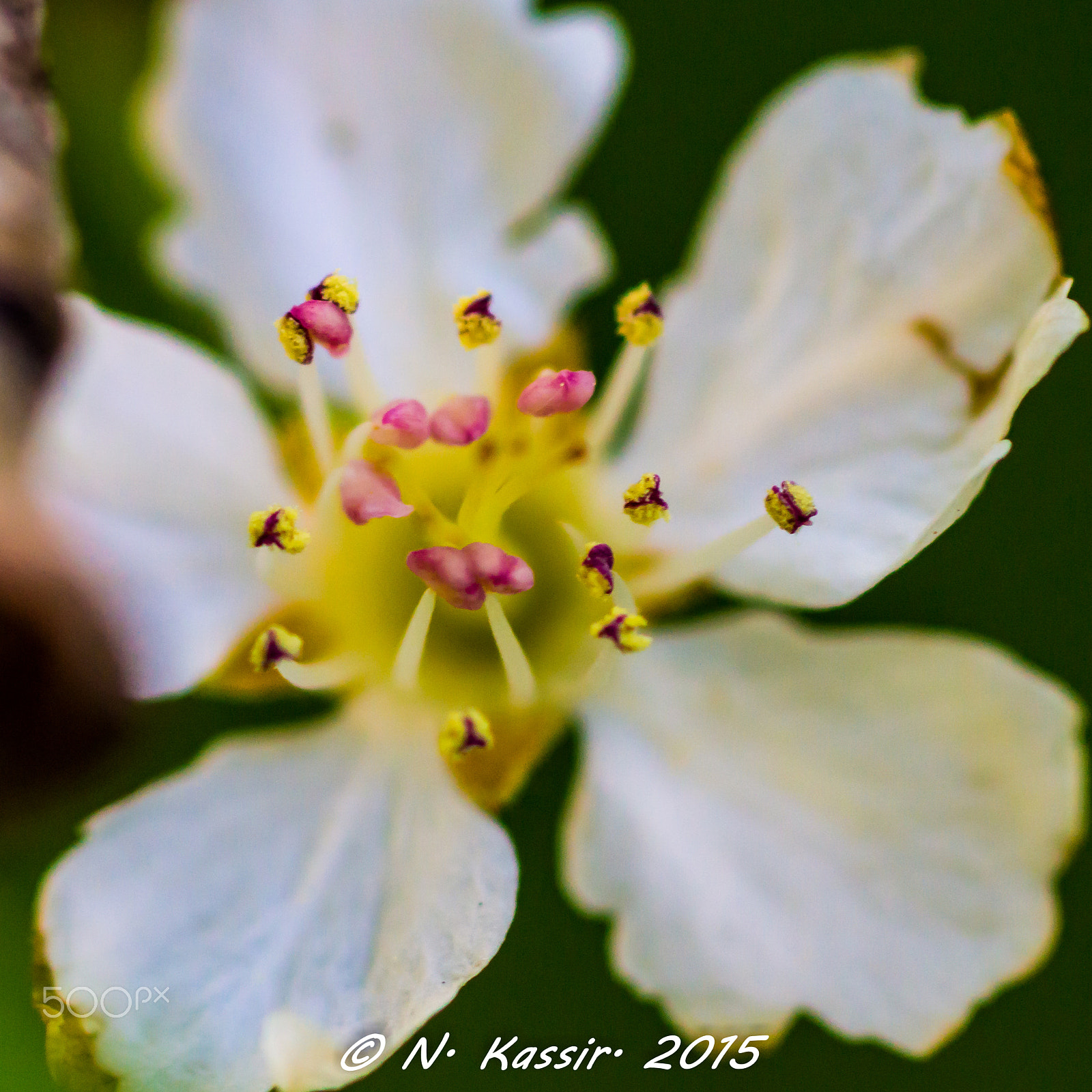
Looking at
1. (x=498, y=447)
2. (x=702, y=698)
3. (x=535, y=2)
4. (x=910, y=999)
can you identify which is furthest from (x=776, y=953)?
(x=535, y=2)

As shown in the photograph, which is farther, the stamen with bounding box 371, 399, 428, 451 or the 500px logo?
the stamen with bounding box 371, 399, 428, 451

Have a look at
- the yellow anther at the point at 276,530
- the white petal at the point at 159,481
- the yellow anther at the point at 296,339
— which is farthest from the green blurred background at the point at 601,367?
the yellow anther at the point at 296,339

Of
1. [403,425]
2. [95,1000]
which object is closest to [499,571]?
[403,425]

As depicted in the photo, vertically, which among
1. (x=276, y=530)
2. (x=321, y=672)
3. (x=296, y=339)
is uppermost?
(x=296, y=339)

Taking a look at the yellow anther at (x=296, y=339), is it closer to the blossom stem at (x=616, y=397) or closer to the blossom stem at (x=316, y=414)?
the blossom stem at (x=316, y=414)

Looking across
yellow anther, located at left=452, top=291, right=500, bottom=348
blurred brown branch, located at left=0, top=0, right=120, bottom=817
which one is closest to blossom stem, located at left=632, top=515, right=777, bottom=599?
yellow anther, located at left=452, top=291, right=500, bottom=348

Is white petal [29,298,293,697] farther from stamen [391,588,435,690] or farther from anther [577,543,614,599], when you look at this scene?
anther [577,543,614,599]

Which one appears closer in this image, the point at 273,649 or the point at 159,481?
the point at 273,649

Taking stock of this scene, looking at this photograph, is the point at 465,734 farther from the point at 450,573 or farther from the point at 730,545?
the point at 730,545
